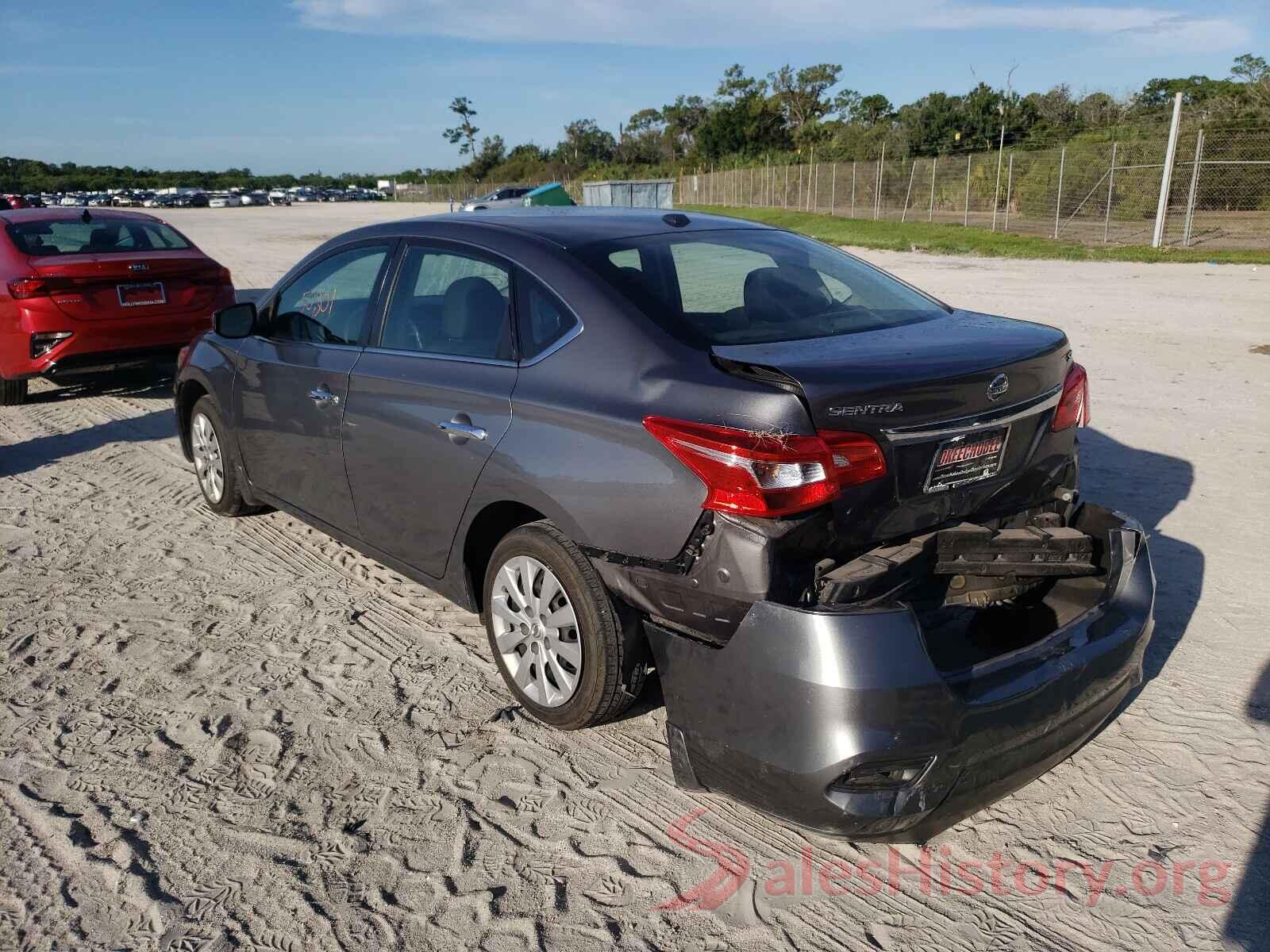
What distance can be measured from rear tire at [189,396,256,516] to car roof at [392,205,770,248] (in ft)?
6.01

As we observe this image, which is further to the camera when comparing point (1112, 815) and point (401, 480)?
point (401, 480)

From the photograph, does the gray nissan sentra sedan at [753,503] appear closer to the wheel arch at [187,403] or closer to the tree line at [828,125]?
the wheel arch at [187,403]

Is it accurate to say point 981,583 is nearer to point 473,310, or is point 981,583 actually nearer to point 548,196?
point 473,310

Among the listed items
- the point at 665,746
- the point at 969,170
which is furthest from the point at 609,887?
the point at 969,170

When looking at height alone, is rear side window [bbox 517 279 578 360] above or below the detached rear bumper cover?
above

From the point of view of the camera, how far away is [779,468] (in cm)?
268

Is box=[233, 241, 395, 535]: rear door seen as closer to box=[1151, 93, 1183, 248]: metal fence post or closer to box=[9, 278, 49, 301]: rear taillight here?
box=[9, 278, 49, 301]: rear taillight

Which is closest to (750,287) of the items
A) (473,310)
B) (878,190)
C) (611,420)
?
(611,420)

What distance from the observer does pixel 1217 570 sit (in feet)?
15.7

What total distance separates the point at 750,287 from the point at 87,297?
695 cm

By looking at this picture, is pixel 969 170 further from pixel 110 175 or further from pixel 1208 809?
pixel 110 175

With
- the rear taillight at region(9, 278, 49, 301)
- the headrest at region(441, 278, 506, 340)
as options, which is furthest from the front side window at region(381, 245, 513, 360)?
the rear taillight at region(9, 278, 49, 301)

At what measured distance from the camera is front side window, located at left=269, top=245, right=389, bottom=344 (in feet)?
14.4

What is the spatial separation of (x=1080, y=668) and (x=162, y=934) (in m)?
2.59
